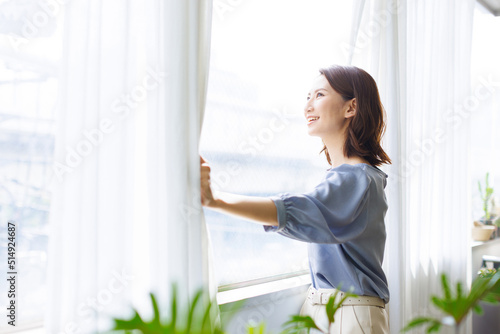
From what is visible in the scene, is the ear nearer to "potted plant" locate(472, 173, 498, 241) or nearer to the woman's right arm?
the woman's right arm

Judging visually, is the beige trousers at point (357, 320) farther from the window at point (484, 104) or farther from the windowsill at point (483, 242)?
the window at point (484, 104)

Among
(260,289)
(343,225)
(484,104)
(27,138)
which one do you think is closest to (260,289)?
(260,289)

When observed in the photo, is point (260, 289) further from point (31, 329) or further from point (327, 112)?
point (31, 329)

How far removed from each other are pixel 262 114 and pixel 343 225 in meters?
0.60

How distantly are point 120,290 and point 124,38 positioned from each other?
1.97ft

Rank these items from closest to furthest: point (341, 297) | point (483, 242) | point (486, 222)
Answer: point (341, 297)
point (483, 242)
point (486, 222)

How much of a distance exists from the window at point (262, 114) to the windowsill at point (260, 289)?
0.10 ft

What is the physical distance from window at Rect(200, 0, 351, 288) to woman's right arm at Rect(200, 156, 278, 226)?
13.5 inches

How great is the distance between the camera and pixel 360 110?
1.62 m

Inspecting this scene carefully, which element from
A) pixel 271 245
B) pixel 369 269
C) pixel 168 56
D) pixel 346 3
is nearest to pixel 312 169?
pixel 271 245

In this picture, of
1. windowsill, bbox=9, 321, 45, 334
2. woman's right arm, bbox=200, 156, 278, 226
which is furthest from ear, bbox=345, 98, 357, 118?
windowsill, bbox=9, 321, 45, 334

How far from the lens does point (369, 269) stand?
1.58 meters

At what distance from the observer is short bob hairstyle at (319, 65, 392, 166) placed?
5.31 feet

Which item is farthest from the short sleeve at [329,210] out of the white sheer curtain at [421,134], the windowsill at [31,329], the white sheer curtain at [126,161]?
the white sheer curtain at [421,134]
